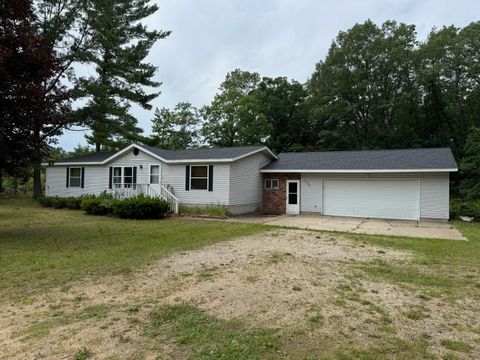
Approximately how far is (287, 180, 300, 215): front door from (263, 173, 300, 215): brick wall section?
8.6 inches

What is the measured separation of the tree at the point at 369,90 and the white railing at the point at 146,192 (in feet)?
61.2

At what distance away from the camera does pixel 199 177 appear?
1702 cm

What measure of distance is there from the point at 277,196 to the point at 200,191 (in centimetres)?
434

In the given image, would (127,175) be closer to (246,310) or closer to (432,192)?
(432,192)

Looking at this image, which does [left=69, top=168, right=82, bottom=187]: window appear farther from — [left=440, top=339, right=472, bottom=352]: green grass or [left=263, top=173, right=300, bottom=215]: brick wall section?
[left=440, top=339, right=472, bottom=352]: green grass

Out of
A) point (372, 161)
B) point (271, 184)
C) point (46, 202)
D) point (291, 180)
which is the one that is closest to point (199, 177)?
→ point (271, 184)

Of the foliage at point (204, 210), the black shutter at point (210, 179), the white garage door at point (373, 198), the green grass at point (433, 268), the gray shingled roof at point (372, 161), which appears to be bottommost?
the green grass at point (433, 268)

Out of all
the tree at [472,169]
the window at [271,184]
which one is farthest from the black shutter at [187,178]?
the tree at [472,169]

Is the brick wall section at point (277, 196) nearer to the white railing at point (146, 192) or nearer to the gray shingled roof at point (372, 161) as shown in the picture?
the gray shingled roof at point (372, 161)

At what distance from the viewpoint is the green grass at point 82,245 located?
5.89 meters

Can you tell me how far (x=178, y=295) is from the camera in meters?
4.92

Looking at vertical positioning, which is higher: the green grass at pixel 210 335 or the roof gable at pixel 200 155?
the roof gable at pixel 200 155

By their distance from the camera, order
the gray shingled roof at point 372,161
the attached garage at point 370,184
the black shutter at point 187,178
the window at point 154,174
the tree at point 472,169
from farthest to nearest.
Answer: the tree at point 472,169 < the window at point 154,174 < the black shutter at point 187,178 < the gray shingled roof at point 372,161 < the attached garage at point 370,184

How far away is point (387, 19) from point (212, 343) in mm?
35107
